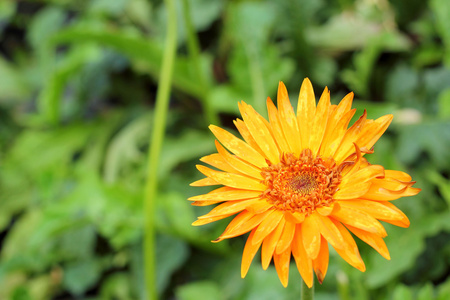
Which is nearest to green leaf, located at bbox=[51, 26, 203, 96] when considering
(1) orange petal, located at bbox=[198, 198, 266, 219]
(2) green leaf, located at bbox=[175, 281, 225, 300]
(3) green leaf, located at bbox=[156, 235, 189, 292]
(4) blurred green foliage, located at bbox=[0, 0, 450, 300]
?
(4) blurred green foliage, located at bbox=[0, 0, 450, 300]

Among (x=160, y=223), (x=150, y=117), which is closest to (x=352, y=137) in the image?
(x=160, y=223)

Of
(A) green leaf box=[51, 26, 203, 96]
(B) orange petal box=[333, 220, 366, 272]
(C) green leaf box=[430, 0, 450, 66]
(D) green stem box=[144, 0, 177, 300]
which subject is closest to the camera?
(B) orange petal box=[333, 220, 366, 272]

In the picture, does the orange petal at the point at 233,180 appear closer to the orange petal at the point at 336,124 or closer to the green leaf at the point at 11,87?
the orange petal at the point at 336,124

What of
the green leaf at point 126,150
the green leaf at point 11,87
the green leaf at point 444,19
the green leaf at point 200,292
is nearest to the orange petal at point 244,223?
the green leaf at point 200,292

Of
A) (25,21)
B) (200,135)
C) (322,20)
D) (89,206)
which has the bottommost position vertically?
(89,206)

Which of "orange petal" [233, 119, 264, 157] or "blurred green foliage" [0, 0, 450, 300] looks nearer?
"orange petal" [233, 119, 264, 157]

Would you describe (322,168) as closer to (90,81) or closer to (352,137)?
(352,137)

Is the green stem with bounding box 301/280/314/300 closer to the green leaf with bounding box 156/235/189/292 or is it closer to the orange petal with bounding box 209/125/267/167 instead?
the orange petal with bounding box 209/125/267/167
